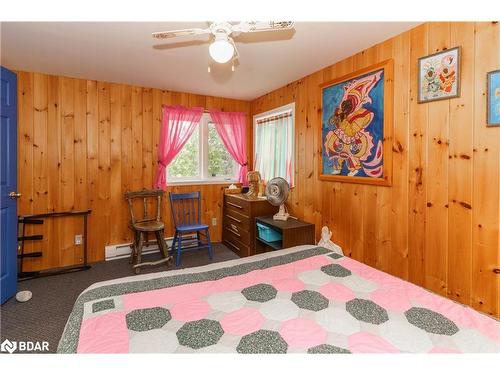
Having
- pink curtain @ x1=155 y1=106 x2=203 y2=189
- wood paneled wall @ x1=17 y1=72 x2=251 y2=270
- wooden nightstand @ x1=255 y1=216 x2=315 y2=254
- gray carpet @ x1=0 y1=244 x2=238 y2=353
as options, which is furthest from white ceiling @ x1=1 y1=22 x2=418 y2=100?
gray carpet @ x1=0 y1=244 x2=238 y2=353

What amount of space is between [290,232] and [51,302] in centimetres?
244

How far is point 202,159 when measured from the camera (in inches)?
171

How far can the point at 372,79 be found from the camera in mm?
2508

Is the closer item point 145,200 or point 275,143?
point 145,200

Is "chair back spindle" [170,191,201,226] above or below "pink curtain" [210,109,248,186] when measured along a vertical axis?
below

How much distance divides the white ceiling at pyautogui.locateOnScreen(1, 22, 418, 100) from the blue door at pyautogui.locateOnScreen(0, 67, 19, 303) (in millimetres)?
445

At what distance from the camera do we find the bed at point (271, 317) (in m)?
1.00

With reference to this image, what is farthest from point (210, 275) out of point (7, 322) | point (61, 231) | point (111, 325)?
point (61, 231)

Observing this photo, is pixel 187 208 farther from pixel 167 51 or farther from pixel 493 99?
pixel 493 99

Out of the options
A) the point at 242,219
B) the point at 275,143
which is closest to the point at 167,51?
the point at 275,143

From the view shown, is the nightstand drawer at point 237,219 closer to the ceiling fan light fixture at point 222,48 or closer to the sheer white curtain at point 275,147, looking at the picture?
the sheer white curtain at point 275,147

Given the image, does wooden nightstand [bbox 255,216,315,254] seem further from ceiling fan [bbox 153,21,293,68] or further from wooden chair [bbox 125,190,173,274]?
ceiling fan [bbox 153,21,293,68]

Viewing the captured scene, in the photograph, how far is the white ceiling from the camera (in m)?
2.22

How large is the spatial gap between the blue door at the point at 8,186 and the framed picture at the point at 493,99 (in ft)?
12.4
